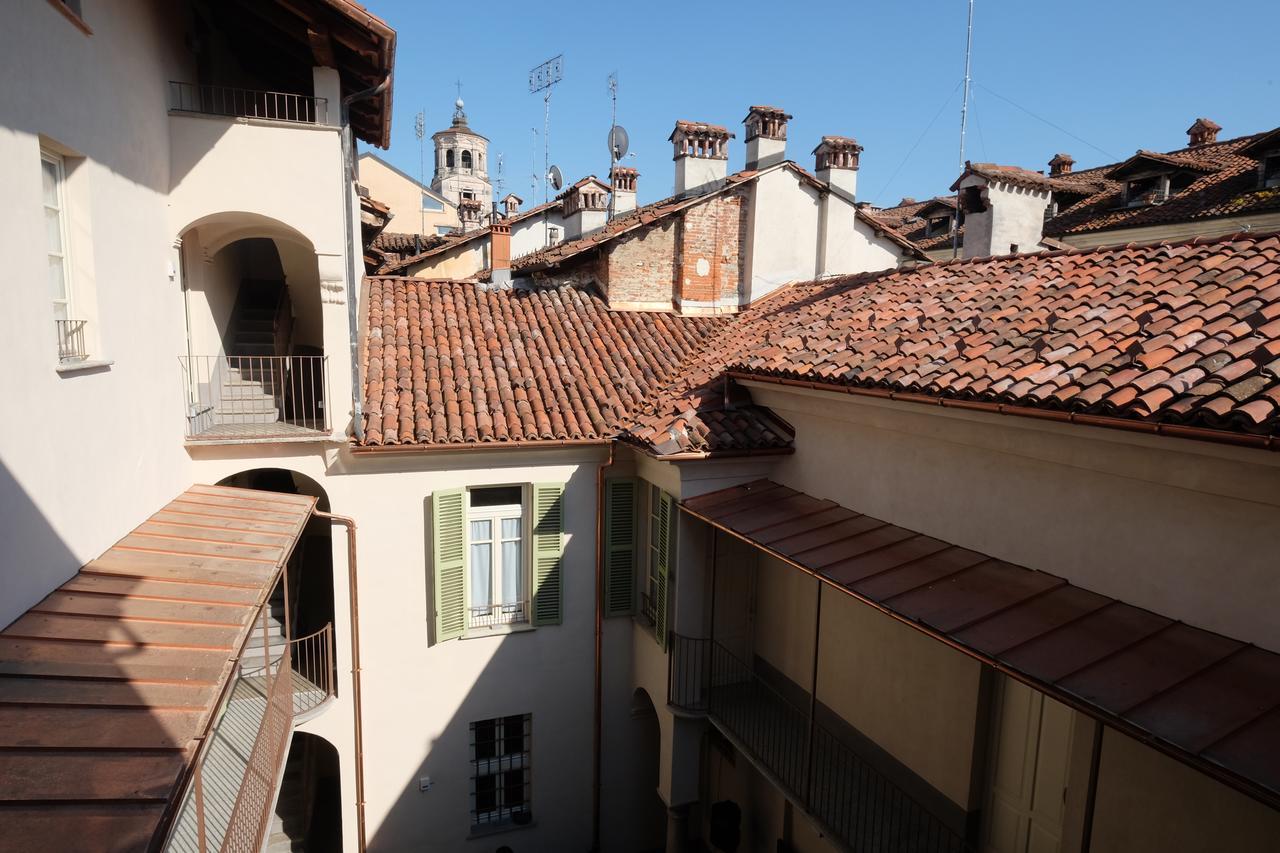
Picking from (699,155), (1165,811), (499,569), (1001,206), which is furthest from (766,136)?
(1165,811)

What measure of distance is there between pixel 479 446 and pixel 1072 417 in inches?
Answer: 263

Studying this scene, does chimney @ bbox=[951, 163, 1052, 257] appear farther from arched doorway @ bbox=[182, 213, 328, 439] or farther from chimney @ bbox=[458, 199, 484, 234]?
chimney @ bbox=[458, 199, 484, 234]

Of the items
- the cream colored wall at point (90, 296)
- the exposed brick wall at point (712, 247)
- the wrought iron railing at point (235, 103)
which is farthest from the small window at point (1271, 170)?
the cream colored wall at point (90, 296)

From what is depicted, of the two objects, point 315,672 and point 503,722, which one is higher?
point 315,672

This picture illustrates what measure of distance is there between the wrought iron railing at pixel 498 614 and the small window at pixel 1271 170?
15326 mm

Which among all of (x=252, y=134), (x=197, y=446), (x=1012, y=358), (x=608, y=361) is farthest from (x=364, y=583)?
(x=1012, y=358)

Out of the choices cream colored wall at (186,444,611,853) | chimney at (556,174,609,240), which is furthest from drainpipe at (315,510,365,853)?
chimney at (556,174,609,240)

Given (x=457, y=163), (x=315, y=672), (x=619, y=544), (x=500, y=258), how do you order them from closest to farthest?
(x=315, y=672) → (x=619, y=544) → (x=500, y=258) → (x=457, y=163)

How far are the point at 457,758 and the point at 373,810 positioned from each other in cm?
123

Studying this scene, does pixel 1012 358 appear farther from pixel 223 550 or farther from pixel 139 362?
pixel 139 362

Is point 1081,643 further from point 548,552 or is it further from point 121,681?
point 548,552

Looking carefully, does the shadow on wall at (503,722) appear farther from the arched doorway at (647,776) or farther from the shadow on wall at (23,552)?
the shadow on wall at (23,552)

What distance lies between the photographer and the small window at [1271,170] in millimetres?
13812

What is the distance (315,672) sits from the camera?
9.91 metres
